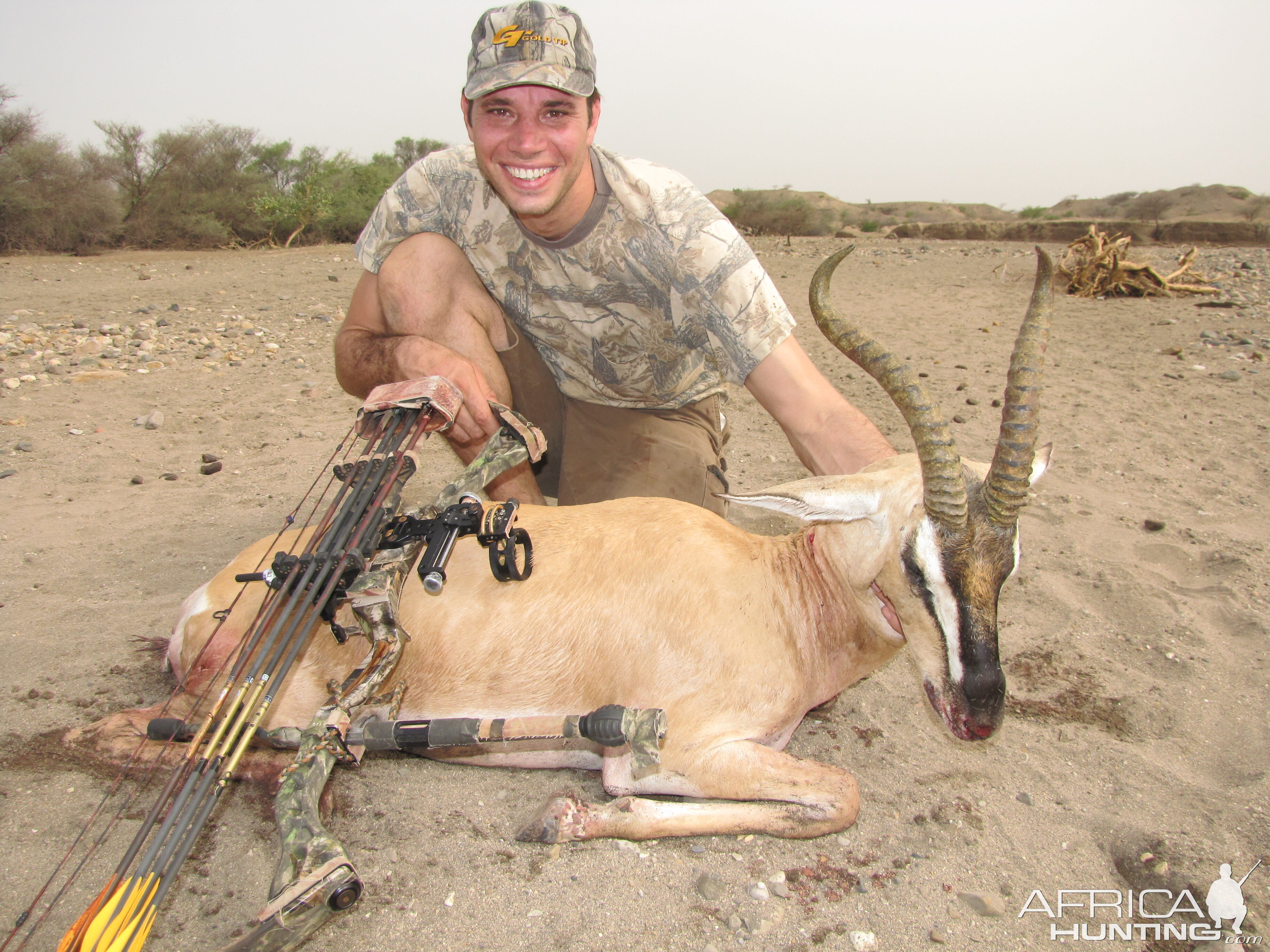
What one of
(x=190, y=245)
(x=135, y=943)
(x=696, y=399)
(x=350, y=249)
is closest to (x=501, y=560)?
(x=135, y=943)

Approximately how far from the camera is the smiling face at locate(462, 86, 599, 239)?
12.6 ft

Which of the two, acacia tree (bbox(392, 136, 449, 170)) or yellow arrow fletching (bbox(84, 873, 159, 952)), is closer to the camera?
yellow arrow fletching (bbox(84, 873, 159, 952))

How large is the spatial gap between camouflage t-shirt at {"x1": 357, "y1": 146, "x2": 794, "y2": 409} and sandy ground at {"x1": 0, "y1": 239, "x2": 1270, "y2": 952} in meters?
1.36

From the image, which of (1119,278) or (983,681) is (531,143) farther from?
(1119,278)

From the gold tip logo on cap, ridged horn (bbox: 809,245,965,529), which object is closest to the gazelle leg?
ridged horn (bbox: 809,245,965,529)

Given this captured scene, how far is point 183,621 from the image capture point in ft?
10.8

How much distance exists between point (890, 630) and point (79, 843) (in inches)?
115

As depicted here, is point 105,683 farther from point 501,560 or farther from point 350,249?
point 350,249

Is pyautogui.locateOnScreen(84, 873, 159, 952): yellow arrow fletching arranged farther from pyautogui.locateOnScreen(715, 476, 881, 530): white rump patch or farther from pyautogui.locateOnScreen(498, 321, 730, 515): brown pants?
pyautogui.locateOnScreen(498, 321, 730, 515): brown pants

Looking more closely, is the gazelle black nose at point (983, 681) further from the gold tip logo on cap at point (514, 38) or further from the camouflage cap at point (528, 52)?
the gold tip logo on cap at point (514, 38)

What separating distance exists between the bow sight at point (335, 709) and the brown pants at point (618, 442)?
4.68 ft

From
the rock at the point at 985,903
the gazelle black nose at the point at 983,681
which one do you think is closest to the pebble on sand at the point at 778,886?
the rock at the point at 985,903

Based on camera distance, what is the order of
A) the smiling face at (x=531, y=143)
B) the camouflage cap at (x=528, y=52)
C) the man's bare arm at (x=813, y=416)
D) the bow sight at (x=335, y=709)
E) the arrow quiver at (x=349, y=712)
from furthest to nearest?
the smiling face at (x=531, y=143) → the camouflage cap at (x=528, y=52) → the man's bare arm at (x=813, y=416) → the arrow quiver at (x=349, y=712) → the bow sight at (x=335, y=709)

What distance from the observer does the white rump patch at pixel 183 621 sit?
3.24m
